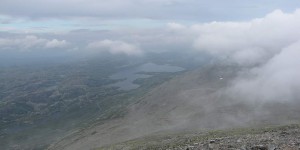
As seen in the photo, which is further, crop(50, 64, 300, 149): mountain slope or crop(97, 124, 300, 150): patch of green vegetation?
crop(50, 64, 300, 149): mountain slope

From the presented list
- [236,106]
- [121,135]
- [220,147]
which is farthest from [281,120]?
[220,147]

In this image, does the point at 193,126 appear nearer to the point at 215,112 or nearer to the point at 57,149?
the point at 215,112

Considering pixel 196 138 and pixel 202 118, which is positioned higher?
pixel 202 118

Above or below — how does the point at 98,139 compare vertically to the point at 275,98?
below

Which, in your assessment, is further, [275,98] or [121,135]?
[275,98]

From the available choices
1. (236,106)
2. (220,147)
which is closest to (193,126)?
(236,106)

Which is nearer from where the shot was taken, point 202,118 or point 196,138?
point 196,138

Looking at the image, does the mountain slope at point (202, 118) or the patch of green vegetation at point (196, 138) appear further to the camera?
the mountain slope at point (202, 118)

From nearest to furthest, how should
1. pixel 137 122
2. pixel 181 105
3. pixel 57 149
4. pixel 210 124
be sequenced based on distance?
pixel 210 124 → pixel 57 149 → pixel 137 122 → pixel 181 105

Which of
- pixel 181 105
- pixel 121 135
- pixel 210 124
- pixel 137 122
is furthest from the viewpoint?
pixel 181 105
